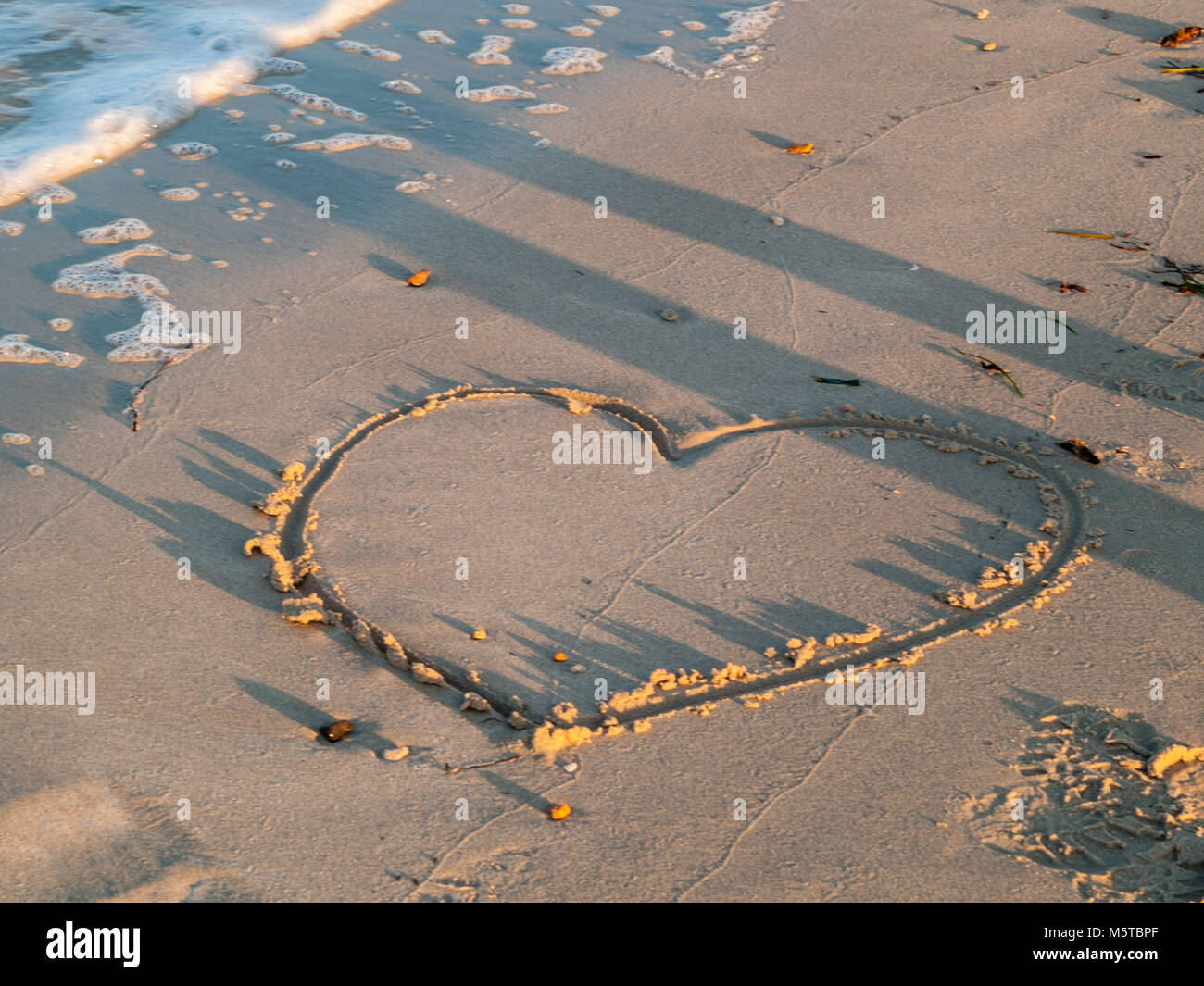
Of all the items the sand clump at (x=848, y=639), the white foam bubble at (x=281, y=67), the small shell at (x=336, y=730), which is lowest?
the small shell at (x=336, y=730)

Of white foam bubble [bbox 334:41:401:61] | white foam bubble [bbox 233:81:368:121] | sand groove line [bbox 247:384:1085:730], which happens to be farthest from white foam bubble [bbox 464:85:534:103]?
sand groove line [bbox 247:384:1085:730]

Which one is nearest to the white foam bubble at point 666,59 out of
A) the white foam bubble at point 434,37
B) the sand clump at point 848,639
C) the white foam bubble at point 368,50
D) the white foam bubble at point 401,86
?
the white foam bubble at point 434,37

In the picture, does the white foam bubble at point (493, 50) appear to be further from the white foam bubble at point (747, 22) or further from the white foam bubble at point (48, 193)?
the white foam bubble at point (48, 193)

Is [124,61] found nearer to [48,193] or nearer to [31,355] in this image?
[48,193]

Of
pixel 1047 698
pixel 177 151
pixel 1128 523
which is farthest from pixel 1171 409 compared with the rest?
pixel 177 151

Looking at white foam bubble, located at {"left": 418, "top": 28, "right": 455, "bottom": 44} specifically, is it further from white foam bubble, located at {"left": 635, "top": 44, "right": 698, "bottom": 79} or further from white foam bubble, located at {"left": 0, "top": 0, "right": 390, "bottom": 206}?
white foam bubble, located at {"left": 635, "top": 44, "right": 698, "bottom": 79}

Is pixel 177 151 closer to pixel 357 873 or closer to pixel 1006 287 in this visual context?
pixel 1006 287
